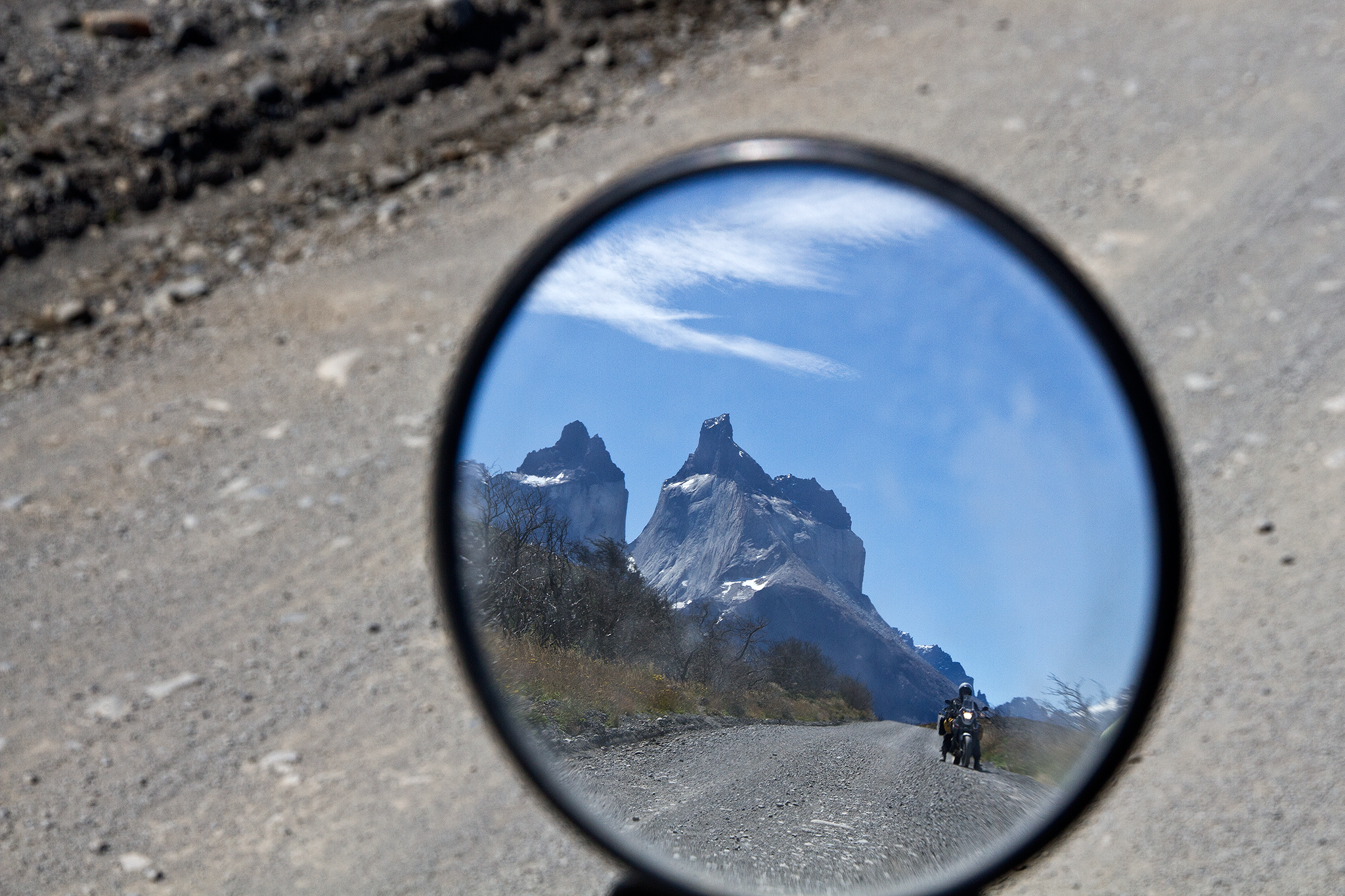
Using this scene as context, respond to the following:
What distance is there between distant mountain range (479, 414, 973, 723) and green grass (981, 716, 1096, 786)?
0.54ft

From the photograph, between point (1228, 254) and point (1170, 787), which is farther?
point (1228, 254)

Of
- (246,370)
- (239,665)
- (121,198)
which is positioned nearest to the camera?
(239,665)

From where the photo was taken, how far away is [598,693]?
1.63m

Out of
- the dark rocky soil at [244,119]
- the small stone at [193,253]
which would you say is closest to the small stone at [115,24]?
the dark rocky soil at [244,119]

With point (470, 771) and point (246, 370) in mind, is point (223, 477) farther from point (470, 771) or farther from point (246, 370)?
point (470, 771)

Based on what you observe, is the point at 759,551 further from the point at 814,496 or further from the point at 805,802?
the point at 805,802

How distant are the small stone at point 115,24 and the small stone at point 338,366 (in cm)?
195

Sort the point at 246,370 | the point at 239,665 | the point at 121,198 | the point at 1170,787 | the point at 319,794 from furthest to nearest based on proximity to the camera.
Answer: the point at 121,198, the point at 246,370, the point at 239,665, the point at 319,794, the point at 1170,787

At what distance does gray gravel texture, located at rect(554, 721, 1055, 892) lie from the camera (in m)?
1.46

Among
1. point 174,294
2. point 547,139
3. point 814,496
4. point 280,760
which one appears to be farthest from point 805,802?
point 174,294

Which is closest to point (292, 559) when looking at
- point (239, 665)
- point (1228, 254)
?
point (239, 665)

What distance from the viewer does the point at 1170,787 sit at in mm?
2469

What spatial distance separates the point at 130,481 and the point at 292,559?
74 centimetres

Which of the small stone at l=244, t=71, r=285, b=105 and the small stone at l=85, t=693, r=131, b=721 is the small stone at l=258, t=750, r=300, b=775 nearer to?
the small stone at l=85, t=693, r=131, b=721
